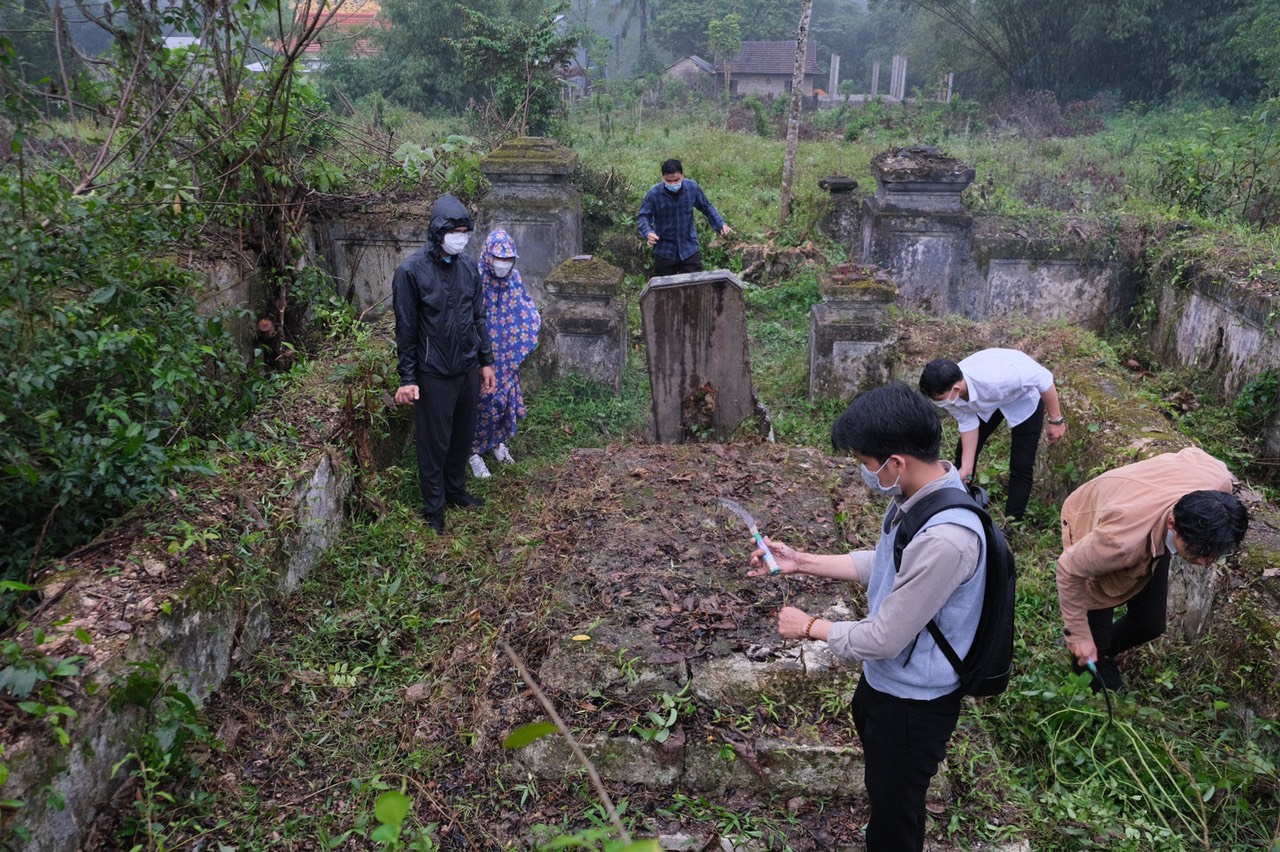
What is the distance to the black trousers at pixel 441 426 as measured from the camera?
4784mm

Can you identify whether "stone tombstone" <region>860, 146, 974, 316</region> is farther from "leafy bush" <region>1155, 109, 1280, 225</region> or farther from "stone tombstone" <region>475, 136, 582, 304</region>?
"stone tombstone" <region>475, 136, 582, 304</region>

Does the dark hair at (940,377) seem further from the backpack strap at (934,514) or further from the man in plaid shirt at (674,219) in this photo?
the man in plaid shirt at (674,219)

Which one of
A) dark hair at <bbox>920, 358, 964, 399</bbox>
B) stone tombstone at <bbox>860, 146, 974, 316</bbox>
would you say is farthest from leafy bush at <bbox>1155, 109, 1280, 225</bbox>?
dark hair at <bbox>920, 358, 964, 399</bbox>

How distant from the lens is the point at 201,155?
531 centimetres

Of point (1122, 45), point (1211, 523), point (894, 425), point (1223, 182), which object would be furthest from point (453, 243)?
point (1122, 45)

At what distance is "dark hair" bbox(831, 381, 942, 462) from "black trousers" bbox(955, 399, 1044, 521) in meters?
2.69

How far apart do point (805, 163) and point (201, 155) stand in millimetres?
9502

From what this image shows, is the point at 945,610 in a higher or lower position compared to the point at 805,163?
lower

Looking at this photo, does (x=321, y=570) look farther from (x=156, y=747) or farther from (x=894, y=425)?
(x=894, y=425)

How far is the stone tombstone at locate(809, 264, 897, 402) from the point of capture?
6.46 meters

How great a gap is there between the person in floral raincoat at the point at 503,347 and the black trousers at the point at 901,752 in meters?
3.77

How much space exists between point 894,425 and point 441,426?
10.9ft

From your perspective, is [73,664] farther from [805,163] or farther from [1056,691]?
[805,163]

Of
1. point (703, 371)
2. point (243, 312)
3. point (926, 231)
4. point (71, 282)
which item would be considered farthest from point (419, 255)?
point (926, 231)
